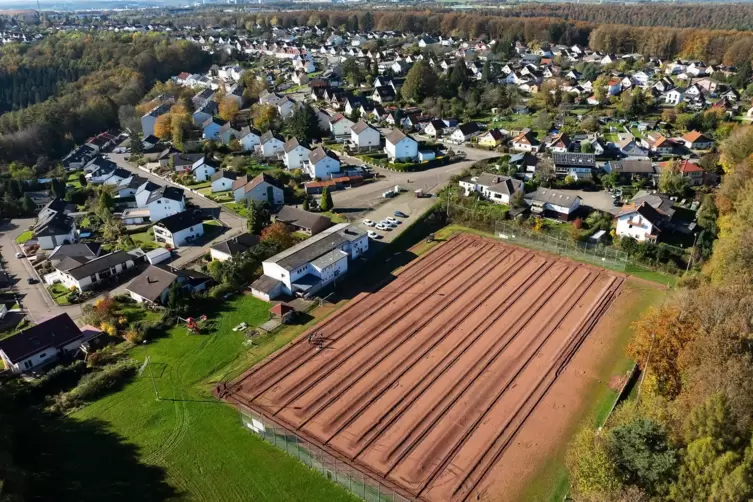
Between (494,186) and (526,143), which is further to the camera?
(526,143)

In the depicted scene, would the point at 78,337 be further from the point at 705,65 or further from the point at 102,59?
the point at 705,65

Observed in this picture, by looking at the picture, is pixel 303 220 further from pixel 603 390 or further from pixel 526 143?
pixel 526 143

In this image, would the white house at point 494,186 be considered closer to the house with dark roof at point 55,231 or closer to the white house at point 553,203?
the white house at point 553,203

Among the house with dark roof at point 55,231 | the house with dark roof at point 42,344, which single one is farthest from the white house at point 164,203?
the house with dark roof at point 42,344

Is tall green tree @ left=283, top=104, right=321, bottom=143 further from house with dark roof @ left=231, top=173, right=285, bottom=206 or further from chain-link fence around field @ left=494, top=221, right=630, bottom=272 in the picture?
chain-link fence around field @ left=494, top=221, right=630, bottom=272

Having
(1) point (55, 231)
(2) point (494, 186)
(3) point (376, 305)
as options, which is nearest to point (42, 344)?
(1) point (55, 231)
